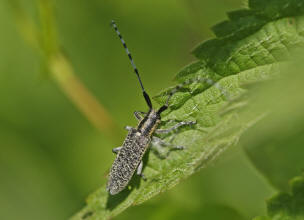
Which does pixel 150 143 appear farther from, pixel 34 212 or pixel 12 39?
pixel 12 39

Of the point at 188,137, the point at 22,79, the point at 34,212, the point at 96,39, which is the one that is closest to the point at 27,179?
the point at 34,212

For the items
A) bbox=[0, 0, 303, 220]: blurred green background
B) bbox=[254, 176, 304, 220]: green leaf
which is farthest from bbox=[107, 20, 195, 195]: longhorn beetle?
bbox=[0, 0, 303, 220]: blurred green background

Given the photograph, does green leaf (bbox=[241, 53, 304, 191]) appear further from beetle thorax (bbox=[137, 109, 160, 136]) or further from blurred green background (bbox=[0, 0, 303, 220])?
blurred green background (bbox=[0, 0, 303, 220])

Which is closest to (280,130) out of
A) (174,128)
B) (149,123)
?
(174,128)

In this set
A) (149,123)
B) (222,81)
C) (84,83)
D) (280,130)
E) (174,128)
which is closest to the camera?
(280,130)

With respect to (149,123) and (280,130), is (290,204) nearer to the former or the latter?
(280,130)

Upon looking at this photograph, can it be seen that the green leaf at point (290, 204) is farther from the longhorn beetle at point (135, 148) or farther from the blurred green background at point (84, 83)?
the blurred green background at point (84, 83)
